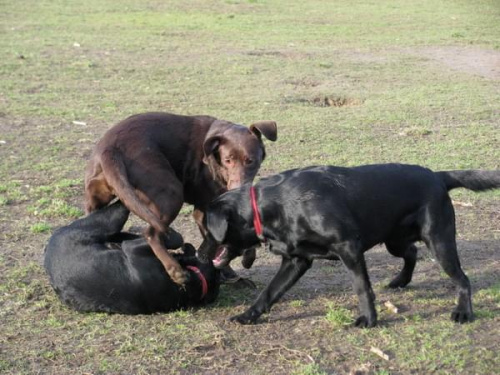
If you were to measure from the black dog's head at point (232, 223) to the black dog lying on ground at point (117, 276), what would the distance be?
298mm

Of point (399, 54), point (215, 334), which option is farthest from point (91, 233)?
point (399, 54)

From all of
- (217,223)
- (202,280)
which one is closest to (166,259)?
(202,280)

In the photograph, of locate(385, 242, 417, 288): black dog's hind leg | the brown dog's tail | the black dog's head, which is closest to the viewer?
Result: the black dog's head

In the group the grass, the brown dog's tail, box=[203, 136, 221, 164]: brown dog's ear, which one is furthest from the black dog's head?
box=[203, 136, 221, 164]: brown dog's ear

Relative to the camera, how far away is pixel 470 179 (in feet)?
16.8

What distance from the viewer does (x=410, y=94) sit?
11977mm

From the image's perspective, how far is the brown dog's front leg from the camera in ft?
16.2

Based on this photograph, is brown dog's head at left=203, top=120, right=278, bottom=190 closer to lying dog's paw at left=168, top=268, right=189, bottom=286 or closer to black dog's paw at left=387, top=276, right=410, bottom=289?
lying dog's paw at left=168, top=268, right=189, bottom=286

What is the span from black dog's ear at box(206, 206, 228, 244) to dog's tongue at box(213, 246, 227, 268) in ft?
0.61

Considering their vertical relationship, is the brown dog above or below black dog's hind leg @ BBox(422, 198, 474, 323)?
above

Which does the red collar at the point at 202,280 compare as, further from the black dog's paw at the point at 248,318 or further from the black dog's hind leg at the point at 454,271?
the black dog's hind leg at the point at 454,271

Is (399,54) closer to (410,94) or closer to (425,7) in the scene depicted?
(410,94)

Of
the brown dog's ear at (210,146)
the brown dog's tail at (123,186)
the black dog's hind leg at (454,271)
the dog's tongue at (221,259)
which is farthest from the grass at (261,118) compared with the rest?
the brown dog's ear at (210,146)

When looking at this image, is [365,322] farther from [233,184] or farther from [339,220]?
[233,184]
